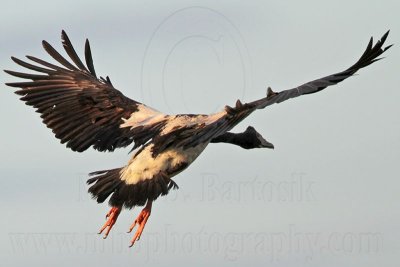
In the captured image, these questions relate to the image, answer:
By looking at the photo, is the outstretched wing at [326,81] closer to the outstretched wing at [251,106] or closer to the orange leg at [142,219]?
the outstretched wing at [251,106]

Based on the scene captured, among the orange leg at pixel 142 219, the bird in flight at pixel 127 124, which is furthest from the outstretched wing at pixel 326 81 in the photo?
the orange leg at pixel 142 219

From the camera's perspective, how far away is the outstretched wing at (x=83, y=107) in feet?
50.0

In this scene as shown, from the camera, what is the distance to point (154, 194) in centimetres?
1386

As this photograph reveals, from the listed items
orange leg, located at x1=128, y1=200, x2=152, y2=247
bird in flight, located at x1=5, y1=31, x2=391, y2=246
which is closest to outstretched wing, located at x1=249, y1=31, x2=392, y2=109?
bird in flight, located at x1=5, y1=31, x2=391, y2=246

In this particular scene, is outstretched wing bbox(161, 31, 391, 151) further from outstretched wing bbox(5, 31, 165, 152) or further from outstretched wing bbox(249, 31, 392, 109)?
outstretched wing bbox(5, 31, 165, 152)

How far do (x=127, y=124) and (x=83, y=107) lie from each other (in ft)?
2.82

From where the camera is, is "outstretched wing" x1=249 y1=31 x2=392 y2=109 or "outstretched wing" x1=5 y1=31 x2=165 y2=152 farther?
"outstretched wing" x1=5 y1=31 x2=165 y2=152

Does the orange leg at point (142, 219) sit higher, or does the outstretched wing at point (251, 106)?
the outstretched wing at point (251, 106)

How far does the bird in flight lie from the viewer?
13.9m

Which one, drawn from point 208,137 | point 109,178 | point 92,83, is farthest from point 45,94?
point 208,137

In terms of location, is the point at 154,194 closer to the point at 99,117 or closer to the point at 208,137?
the point at 208,137

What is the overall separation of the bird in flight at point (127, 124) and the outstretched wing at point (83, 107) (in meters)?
0.01

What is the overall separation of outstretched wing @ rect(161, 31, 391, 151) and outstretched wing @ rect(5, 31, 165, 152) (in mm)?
798

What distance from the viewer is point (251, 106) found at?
13.2m
